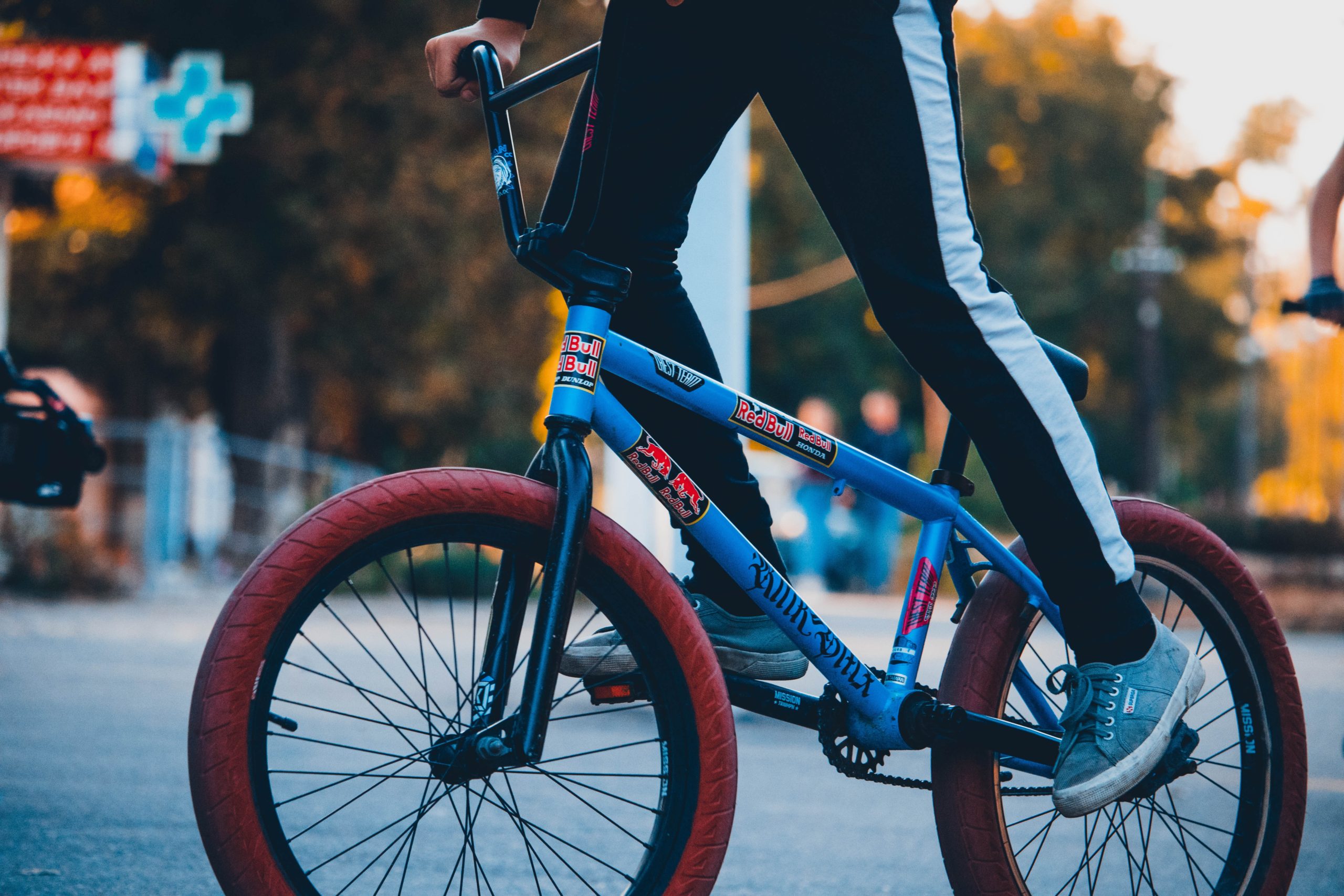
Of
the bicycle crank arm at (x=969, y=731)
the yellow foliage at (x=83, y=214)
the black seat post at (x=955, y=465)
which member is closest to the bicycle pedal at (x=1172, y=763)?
the bicycle crank arm at (x=969, y=731)

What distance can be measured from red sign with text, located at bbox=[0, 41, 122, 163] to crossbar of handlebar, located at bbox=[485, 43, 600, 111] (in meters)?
12.0

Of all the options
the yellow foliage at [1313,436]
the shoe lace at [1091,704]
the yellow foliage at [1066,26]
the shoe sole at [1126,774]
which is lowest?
the shoe sole at [1126,774]

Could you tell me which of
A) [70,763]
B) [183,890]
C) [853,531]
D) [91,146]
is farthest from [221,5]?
[183,890]

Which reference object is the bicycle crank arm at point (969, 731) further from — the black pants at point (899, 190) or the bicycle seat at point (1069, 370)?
the bicycle seat at point (1069, 370)

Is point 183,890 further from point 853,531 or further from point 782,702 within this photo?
point 853,531

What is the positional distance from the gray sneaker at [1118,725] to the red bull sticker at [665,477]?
65cm

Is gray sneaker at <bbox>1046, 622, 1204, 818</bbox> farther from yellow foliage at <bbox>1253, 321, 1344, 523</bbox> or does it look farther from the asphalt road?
yellow foliage at <bbox>1253, 321, 1344, 523</bbox>

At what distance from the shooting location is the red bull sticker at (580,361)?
205 centimetres

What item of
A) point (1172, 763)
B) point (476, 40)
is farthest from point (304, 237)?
point (1172, 763)

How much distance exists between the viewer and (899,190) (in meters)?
2.04

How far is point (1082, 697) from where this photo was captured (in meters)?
2.14

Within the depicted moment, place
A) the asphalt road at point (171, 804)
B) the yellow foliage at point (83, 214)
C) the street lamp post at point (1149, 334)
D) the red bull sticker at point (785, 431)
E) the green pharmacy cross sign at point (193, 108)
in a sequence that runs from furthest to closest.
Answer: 1. the street lamp post at point (1149, 334)
2. the yellow foliage at point (83, 214)
3. the green pharmacy cross sign at point (193, 108)
4. the asphalt road at point (171, 804)
5. the red bull sticker at point (785, 431)

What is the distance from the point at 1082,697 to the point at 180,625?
717 cm

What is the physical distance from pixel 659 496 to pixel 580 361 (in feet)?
0.79
